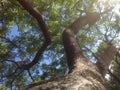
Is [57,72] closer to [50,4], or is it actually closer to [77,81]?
[50,4]

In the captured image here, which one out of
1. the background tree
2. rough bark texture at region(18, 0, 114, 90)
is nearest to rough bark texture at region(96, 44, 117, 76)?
rough bark texture at region(18, 0, 114, 90)

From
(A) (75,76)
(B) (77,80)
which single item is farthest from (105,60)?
(B) (77,80)

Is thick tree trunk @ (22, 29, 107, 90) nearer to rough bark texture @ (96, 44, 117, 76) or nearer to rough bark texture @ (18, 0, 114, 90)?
rough bark texture @ (18, 0, 114, 90)

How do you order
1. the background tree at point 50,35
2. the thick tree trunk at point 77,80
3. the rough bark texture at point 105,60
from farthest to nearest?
the background tree at point 50,35, the rough bark texture at point 105,60, the thick tree trunk at point 77,80

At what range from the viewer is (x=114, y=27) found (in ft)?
35.7

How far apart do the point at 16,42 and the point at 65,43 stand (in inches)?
195

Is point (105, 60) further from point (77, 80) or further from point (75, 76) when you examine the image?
point (77, 80)

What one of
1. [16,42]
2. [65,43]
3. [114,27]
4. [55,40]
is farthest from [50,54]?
[65,43]

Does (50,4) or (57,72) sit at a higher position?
(50,4)

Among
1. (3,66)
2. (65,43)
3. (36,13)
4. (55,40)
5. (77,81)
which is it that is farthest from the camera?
(55,40)

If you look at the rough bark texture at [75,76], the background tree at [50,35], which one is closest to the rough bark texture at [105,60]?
the rough bark texture at [75,76]

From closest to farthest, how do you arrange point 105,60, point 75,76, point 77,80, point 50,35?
point 77,80 < point 75,76 < point 105,60 < point 50,35

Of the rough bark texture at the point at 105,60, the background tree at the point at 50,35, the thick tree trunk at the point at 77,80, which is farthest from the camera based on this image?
the background tree at the point at 50,35

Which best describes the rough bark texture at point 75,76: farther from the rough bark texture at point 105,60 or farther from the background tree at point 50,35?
the background tree at point 50,35
